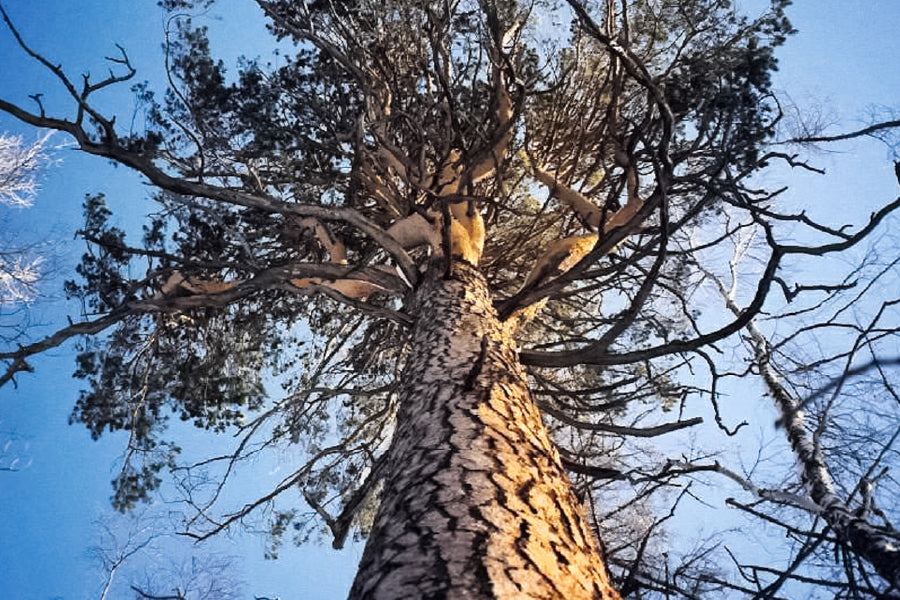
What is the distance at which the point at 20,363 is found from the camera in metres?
3.59

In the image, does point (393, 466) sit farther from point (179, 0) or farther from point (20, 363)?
point (179, 0)

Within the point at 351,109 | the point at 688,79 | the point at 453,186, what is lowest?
the point at 453,186

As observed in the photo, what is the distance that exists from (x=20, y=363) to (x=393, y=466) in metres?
3.05

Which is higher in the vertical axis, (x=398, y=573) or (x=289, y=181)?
(x=289, y=181)

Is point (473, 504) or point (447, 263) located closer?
point (473, 504)

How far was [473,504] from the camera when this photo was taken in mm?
1563

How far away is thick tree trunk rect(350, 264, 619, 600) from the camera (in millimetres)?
1302

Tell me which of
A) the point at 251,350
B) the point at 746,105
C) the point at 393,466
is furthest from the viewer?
the point at 251,350

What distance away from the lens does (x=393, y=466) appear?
1.98 metres

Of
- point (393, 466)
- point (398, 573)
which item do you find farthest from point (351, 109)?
point (398, 573)

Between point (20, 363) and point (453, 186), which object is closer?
point (20, 363)

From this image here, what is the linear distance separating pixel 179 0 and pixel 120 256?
2.66 meters

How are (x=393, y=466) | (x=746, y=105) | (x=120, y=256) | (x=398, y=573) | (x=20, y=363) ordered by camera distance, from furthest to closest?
1. (x=120, y=256)
2. (x=746, y=105)
3. (x=20, y=363)
4. (x=393, y=466)
5. (x=398, y=573)

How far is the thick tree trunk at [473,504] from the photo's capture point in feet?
4.27
